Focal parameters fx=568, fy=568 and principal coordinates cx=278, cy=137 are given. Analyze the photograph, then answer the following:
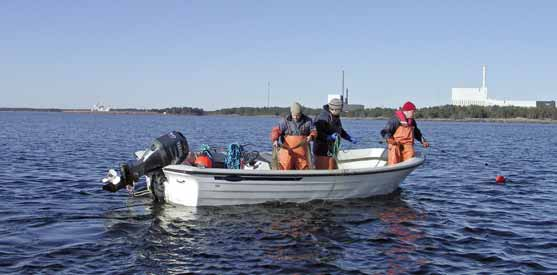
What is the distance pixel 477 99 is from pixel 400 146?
16387 centimetres

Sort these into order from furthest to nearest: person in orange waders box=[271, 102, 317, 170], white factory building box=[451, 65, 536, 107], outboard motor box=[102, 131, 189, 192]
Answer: white factory building box=[451, 65, 536, 107], person in orange waders box=[271, 102, 317, 170], outboard motor box=[102, 131, 189, 192]

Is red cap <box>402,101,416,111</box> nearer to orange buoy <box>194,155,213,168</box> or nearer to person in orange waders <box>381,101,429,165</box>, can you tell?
person in orange waders <box>381,101,429,165</box>

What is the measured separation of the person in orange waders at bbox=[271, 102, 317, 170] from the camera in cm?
1202

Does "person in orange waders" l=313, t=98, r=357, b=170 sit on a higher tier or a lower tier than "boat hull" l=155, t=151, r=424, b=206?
higher

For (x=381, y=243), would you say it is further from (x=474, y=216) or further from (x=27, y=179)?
(x=27, y=179)

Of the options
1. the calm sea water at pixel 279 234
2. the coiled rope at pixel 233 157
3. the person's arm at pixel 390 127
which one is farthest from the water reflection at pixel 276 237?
the person's arm at pixel 390 127

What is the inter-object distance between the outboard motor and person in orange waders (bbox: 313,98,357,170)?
3058 mm

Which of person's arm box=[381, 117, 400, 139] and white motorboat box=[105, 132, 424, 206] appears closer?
white motorboat box=[105, 132, 424, 206]

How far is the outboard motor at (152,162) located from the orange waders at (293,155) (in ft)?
6.64

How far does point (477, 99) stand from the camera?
552 feet

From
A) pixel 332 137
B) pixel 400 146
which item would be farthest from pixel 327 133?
pixel 400 146

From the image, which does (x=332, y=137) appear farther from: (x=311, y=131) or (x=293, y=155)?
(x=293, y=155)

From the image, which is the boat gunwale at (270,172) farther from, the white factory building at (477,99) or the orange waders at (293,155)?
the white factory building at (477,99)

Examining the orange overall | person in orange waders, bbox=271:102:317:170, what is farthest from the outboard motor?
the orange overall
